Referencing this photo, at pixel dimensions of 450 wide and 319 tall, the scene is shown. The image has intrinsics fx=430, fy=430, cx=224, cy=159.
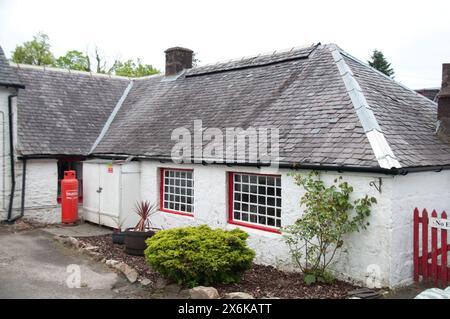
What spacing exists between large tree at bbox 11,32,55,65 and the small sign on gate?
151 ft

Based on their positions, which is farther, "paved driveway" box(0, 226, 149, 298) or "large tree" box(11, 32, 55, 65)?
"large tree" box(11, 32, 55, 65)

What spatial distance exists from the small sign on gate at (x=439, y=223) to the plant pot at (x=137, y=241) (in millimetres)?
6240

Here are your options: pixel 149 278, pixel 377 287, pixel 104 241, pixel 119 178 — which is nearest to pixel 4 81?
pixel 119 178

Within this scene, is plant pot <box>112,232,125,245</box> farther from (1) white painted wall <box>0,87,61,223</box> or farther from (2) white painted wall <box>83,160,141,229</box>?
(1) white painted wall <box>0,87,61,223</box>

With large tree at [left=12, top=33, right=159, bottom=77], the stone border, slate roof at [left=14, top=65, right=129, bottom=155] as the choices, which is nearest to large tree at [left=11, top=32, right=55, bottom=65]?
large tree at [left=12, top=33, right=159, bottom=77]

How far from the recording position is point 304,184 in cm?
903

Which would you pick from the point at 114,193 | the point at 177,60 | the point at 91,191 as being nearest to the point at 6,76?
the point at 91,191

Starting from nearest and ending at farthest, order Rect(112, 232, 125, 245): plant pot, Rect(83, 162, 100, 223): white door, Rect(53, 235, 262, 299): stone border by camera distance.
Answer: Rect(53, 235, 262, 299): stone border < Rect(112, 232, 125, 245): plant pot < Rect(83, 162, 100, 223): white door

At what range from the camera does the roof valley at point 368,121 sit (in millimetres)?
7938

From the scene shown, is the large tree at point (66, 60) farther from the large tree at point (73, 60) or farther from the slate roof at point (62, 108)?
the slate roof at point (62, 108)

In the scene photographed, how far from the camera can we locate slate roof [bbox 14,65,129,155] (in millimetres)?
15164

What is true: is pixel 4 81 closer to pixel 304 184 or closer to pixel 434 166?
pixel 304 184

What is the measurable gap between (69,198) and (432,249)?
11097 mm

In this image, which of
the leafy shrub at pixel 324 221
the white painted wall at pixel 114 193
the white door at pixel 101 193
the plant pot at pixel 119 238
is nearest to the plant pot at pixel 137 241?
the plant pot at pixel 119 238
